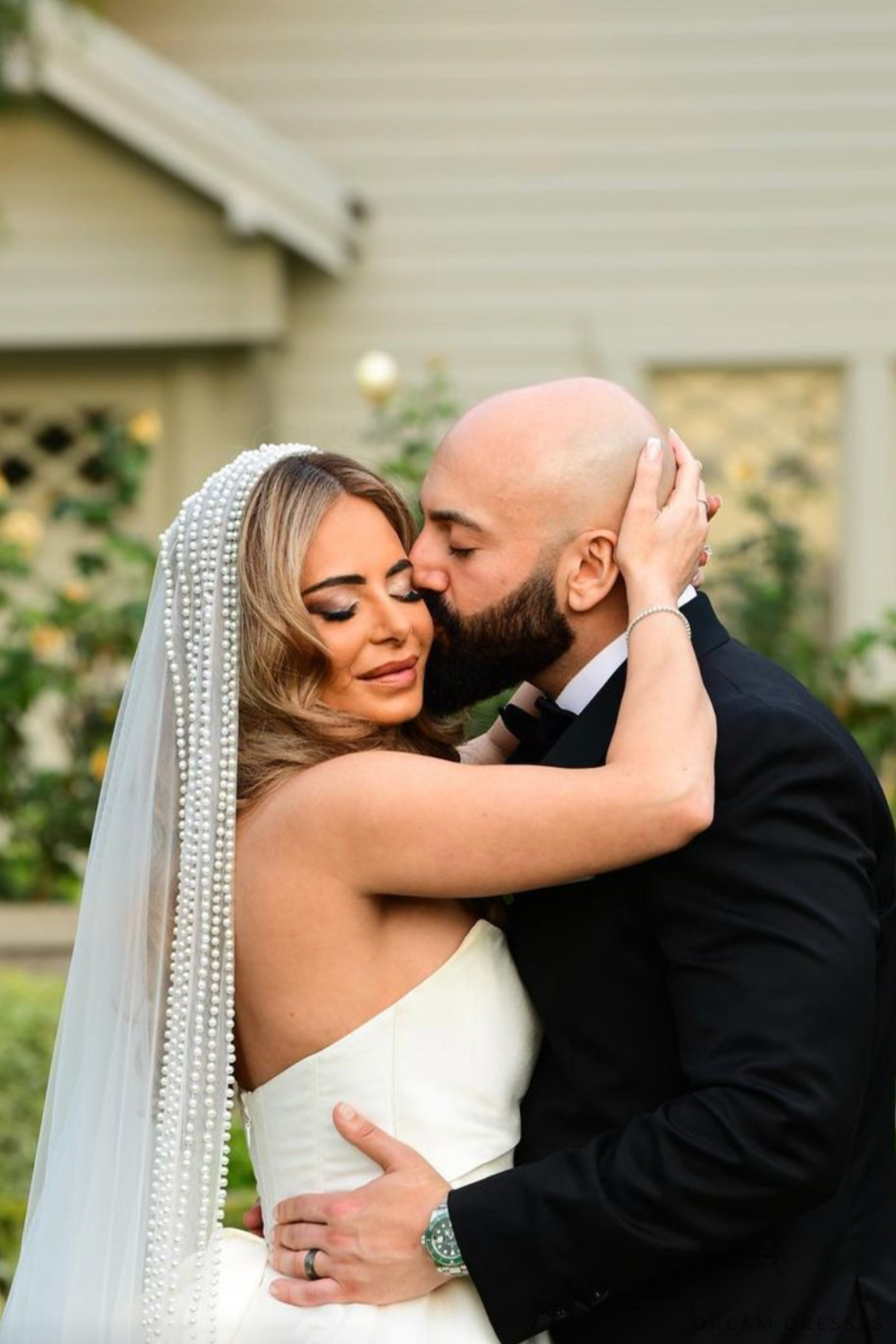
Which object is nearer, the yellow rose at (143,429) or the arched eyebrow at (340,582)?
the arched eyebrow at (340,582)

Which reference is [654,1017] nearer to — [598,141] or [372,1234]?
[372,1234]

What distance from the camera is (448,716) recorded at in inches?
126

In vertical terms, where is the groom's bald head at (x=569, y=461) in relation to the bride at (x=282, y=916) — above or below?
above

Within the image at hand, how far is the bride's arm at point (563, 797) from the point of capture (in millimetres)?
2658

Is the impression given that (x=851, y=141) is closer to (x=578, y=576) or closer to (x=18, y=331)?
(x=18, y=331)

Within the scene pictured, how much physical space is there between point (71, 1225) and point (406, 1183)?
56cm

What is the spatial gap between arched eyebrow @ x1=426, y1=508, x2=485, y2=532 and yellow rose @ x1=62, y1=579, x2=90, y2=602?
5479mm

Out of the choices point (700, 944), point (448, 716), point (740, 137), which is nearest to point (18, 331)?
point (740, 137)

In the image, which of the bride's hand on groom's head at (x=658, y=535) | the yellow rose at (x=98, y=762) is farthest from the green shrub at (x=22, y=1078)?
the bride's hand on groom's head at (x=658, y=535)

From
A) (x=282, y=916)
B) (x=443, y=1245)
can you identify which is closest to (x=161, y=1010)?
(x=282, y=916)

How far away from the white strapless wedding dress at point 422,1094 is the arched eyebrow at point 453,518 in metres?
0.61

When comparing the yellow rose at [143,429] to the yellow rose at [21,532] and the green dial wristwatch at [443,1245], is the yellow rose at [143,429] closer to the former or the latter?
the yellow rose at [21,532]

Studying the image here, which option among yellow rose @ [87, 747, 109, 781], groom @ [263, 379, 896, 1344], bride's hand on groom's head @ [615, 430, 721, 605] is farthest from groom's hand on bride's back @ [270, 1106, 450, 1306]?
yellow rose @ [87, 747, 109, 781]

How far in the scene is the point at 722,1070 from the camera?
259 centimetres
